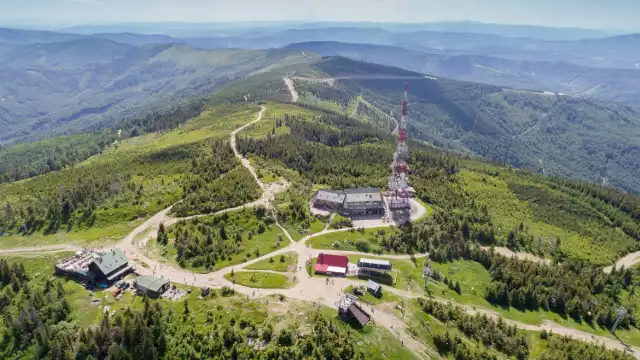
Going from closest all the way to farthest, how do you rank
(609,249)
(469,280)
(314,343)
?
(314,343) < (469,280) < (609,249)

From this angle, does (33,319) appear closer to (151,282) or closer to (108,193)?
(151,282)

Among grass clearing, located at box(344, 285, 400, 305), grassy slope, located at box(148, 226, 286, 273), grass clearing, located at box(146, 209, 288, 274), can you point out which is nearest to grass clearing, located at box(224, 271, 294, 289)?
grassy slope, located at box(148, 226, 286, 273)

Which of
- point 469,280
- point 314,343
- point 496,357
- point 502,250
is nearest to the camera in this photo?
point 314,343

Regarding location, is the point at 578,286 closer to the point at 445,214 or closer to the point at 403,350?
the point at 445,214

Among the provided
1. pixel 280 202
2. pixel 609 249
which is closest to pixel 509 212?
pixel 609 249

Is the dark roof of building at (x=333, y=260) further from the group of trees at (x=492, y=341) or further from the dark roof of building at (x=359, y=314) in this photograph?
the group of trees at (x=492, y=341)

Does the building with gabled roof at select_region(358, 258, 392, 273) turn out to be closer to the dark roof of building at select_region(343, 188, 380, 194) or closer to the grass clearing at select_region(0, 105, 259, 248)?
→ the dark roof of building at select_region(343, 188, 380, 194)
